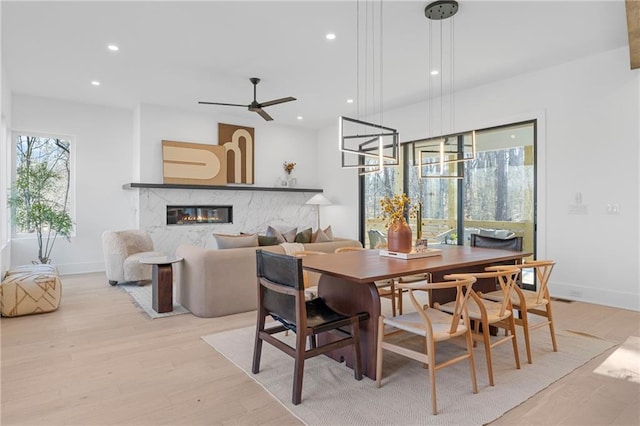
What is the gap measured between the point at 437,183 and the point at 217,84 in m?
3.80

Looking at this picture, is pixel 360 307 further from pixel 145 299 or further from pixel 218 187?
pixel 218 187

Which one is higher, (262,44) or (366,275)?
(262,44)

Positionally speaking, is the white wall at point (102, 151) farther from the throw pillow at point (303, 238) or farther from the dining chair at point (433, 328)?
the dining chair at point (433, 328)

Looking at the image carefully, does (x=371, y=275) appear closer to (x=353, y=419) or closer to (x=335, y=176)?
(x=353, y=419)

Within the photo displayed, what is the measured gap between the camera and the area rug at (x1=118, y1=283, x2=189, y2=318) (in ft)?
13.3

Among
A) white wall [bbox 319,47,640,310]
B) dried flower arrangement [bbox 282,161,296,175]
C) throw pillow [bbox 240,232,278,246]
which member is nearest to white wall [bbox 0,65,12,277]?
throw pillow [bbox 240,232,278,246]

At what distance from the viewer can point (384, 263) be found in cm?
279

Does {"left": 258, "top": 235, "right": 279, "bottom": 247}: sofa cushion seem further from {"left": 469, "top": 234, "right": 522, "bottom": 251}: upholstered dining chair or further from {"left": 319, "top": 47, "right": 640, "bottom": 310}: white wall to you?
{"left": 319, "top": 47, "right": 640, "bottom": 310}: white wall

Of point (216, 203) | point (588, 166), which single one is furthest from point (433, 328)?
point (216, 203)

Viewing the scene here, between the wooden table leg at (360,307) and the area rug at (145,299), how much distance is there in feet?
6.46

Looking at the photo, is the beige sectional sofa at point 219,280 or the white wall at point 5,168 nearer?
the beige sectional sofa at point 219,280

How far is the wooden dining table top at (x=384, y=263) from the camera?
2.35 meters

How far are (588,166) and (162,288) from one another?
5.10 metres

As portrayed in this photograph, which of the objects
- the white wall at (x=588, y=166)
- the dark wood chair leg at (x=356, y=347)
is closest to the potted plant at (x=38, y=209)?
the dark wood chair leg at (x=356, y=347)
